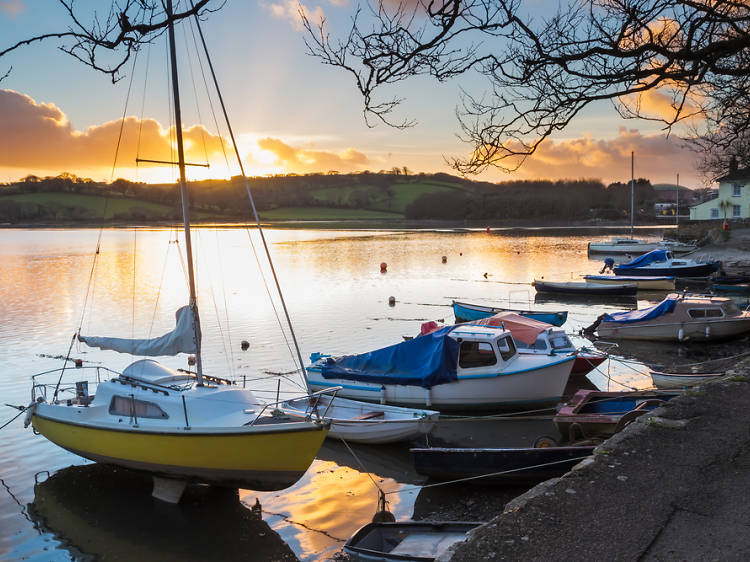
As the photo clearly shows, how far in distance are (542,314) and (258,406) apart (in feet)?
55.6

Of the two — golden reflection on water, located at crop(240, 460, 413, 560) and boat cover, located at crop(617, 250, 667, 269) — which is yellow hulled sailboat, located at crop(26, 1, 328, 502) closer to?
golden reflection on water, located at crop(240, 460, 413, 560)

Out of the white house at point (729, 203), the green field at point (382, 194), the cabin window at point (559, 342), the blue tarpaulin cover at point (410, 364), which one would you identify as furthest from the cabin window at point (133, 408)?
the green field at point (382, 194)

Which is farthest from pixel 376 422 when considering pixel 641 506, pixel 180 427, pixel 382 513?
pixel 641 506

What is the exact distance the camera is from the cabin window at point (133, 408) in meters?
13.0

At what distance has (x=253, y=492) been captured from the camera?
13.3 metres

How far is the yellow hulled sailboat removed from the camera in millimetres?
11852

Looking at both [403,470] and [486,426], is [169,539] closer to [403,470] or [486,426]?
[403,470]

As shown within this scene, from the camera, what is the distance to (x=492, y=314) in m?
29.2

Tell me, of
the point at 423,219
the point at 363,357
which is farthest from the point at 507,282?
the point at 423,219

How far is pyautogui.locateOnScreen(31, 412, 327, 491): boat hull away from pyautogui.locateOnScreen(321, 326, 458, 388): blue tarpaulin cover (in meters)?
5.64

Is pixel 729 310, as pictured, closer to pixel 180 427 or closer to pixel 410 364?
pixel 410 364

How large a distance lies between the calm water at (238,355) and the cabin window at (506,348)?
6.17 feet

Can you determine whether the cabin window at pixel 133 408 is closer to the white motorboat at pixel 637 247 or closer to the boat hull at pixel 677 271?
the boat hull at pixel 677 271

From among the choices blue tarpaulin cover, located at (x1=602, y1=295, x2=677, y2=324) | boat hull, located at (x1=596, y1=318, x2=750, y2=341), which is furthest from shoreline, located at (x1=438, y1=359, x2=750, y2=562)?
blue tarpaulin cover, located at (x1=602, y1=295, x2=677, y2=324)
